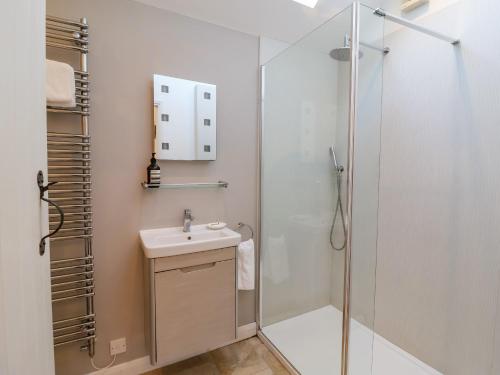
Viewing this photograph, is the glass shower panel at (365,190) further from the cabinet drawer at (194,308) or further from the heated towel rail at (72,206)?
the heated towel rail at (72,206)

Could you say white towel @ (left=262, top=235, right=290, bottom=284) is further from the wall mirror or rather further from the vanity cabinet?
the wall mirror

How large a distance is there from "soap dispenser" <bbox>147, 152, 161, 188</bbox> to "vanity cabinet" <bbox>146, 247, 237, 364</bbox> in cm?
49

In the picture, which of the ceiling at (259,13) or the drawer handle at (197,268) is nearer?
the drawer handle at (197,268)

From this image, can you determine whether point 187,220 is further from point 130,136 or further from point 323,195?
point 323,195

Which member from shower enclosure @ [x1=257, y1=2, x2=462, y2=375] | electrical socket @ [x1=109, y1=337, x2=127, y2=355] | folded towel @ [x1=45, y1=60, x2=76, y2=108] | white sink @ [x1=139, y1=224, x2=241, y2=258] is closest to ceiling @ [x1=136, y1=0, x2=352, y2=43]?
shower enclosure @ [x1=257, y1=2, x2=462, y2=375]

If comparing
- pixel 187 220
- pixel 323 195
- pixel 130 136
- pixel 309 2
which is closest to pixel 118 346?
pixel 187 220

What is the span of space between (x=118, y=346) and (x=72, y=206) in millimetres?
951

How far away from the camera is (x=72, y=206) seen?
152cm

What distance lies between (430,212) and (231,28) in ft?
6.30

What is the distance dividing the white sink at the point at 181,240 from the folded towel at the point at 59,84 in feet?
2.81

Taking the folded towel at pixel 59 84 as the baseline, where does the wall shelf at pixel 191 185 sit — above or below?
below

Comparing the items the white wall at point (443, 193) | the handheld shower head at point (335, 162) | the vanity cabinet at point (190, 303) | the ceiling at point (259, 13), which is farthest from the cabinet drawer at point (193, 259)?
the ceiling at point (259, 13)

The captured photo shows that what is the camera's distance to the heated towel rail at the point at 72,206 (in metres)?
1.47

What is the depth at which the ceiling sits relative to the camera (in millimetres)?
1708
